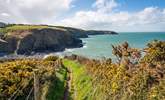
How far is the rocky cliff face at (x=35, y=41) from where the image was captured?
137000 millimetres

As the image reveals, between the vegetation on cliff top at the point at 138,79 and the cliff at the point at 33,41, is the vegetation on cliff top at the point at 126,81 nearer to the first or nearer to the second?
the vegetation on cliff top at the point at 138,79

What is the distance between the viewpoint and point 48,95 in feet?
109

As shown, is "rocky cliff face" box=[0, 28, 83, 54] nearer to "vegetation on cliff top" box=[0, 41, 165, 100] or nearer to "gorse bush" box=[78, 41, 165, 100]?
"vegetation on cliff top" box=[0, 41, 165, 100]

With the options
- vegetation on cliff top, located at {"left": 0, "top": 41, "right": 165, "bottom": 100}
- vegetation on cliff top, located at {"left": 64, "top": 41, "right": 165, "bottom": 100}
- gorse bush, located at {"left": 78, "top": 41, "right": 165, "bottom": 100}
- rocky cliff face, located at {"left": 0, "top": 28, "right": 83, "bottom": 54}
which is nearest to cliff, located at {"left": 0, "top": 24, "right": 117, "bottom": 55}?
rocky cliff face, located at {"left": 0, "top": 28, "right": 83, "bottom": 54}

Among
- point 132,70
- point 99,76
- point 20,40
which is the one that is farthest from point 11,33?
point 132,70

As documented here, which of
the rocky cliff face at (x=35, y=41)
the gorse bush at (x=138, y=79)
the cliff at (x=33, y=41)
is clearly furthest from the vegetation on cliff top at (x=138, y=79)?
the cliff at (x=33, y=41)

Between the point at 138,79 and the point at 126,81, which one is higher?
the point at 138,79

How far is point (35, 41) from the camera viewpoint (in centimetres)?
14475

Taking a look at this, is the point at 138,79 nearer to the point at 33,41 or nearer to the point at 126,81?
the point at 126,81

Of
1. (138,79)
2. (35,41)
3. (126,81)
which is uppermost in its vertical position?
(138,79)

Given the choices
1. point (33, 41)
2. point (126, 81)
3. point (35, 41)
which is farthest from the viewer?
point (35, 41)

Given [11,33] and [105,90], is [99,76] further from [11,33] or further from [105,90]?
[11,33]

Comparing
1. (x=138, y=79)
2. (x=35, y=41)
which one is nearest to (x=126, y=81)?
(x=138, y=79)

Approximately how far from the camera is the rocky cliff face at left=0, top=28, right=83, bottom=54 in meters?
137
